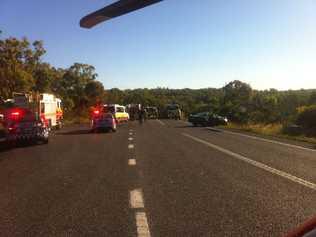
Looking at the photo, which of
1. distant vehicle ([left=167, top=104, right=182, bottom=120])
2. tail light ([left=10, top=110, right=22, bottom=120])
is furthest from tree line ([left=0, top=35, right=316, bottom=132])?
tail light ([left=10, top=110, right=22, bottom=120])

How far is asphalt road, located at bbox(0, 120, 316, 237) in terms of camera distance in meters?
7.05

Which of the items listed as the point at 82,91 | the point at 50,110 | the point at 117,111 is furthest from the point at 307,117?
the point at 82,91

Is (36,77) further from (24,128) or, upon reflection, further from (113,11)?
(113,11)

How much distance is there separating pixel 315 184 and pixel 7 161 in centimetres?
1002

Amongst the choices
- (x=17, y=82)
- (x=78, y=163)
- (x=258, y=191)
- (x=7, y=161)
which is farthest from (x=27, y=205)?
(x=17, y=82)

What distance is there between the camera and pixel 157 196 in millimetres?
9500

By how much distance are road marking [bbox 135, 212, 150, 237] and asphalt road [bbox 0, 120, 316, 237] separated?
1cm

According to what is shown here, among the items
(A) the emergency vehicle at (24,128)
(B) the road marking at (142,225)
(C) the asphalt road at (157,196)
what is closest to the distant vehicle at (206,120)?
(A) the emergency vehicle at (24,128)

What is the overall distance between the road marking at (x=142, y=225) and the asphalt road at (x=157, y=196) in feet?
0.04

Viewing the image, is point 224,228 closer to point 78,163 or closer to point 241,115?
point 78,163

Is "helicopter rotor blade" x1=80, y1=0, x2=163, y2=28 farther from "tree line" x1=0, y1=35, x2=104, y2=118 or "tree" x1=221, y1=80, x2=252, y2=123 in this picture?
"tree" x1=221, y1=80, x2=252, y2=123

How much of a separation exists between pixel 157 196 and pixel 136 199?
0.47m

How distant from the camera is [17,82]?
51.7m

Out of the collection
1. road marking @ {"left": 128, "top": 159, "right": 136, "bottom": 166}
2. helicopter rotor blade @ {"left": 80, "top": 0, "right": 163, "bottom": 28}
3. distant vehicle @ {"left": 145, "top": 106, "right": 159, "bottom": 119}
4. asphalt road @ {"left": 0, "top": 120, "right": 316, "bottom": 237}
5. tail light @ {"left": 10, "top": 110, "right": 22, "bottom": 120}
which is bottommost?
distant vehicle @ {"left": 145, "top": 106, "right": 159, "bottom": 119}
